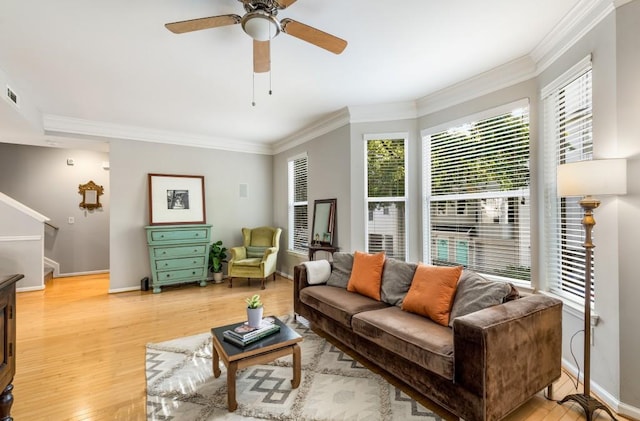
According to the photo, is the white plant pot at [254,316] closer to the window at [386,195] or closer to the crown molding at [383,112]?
the window at [386,195]

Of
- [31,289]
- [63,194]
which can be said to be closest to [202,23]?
[31,289]

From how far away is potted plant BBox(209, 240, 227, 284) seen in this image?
5.41 m

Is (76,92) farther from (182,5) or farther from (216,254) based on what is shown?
(216,254)

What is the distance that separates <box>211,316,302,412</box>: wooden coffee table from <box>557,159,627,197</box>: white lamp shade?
2.12 m

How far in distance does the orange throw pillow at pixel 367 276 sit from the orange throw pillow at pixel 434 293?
0.43 m

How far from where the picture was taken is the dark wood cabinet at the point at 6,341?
1.44 meters

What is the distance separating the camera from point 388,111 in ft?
13.3

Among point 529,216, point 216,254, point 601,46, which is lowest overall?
point 216,254

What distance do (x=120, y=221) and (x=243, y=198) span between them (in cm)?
211

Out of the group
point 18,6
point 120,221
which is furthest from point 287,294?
point 18,6

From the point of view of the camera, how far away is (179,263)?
16.5 feet

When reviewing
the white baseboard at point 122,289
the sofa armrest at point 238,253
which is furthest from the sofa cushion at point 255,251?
the white baseboard at point 122,289

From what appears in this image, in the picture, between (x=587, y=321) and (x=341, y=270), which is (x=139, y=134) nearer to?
(x=341, y=270)

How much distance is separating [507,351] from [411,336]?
55 centimetres
